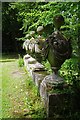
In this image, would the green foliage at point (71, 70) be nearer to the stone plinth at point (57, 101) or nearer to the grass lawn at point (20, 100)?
the grass lawn at point (20, 100)

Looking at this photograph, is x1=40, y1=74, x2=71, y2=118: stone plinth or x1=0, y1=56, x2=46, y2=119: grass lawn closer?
x1=40, y1=74, x2=71, y2=118: stone plinth

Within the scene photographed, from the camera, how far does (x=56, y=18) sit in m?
3.97

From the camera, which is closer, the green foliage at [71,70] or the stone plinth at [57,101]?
the stone plinth at [57,101]

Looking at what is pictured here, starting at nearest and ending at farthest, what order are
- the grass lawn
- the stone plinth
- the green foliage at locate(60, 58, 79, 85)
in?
the stone plinth, the grass lawn, the green foliage at locate(60, 58, 79, 85)

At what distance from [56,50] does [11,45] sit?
14.1m

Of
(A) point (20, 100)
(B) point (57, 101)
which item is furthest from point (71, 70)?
(B) point (57, 101)

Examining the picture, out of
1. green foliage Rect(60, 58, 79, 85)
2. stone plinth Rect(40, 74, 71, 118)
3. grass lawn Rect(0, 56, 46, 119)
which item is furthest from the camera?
green foliage Rect(60, 58, 79, 85)

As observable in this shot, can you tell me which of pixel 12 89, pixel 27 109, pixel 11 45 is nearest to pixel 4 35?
pixel 11 45

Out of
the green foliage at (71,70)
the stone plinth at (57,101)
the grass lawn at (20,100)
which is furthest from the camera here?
the green foliage at (71,70)

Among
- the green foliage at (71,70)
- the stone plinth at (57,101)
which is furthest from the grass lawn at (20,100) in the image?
the green foliage at (71,70)

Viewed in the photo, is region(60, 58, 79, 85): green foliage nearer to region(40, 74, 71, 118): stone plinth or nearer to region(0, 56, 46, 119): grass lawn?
region(0, 56, 46, 119): grass lawn

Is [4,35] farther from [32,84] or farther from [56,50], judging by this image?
[56,50]

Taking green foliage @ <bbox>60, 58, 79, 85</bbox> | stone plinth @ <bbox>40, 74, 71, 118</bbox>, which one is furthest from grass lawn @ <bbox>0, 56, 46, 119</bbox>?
green foliage @ <bbox>60, 58, 79, 85</bbox>

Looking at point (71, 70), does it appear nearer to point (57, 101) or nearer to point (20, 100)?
point (20, 100)
